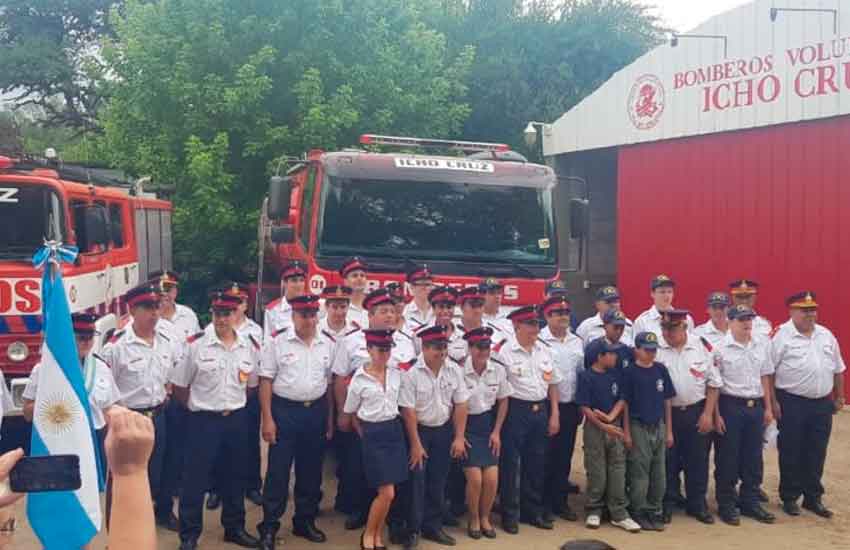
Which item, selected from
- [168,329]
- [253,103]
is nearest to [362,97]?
[253,103]

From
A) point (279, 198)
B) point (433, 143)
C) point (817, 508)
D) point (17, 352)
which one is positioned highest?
point (433, 143)

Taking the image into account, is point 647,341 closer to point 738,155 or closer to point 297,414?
point 297,414

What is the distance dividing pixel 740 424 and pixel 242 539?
152 inches

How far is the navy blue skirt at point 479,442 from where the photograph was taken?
6.48m

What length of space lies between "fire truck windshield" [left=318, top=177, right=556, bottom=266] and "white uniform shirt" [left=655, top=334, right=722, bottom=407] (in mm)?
1932

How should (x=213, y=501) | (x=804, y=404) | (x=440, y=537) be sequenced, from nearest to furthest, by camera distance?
(x=440, y=537) → (x=213, y=501) → (x=804, y=404)

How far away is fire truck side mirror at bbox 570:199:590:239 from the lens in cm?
936

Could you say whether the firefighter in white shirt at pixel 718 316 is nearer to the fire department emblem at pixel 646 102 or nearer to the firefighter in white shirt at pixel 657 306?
the firefighter in white shirt at pixel 657 306

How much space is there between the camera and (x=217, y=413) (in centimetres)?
604

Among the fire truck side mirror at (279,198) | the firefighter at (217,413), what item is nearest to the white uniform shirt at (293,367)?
the firefighter at (217,413)

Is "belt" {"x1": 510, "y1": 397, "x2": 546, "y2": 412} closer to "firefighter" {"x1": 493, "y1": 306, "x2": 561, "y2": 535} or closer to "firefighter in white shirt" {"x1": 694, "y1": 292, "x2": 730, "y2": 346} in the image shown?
"firefighter" {"x1": 493, "y1": 306, "x2": 561, "y2": 535}

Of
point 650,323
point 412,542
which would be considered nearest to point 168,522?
point 412,542

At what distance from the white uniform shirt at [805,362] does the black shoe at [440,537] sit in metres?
3.04

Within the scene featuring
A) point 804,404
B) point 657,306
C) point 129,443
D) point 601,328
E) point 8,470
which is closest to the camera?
point 129,443
